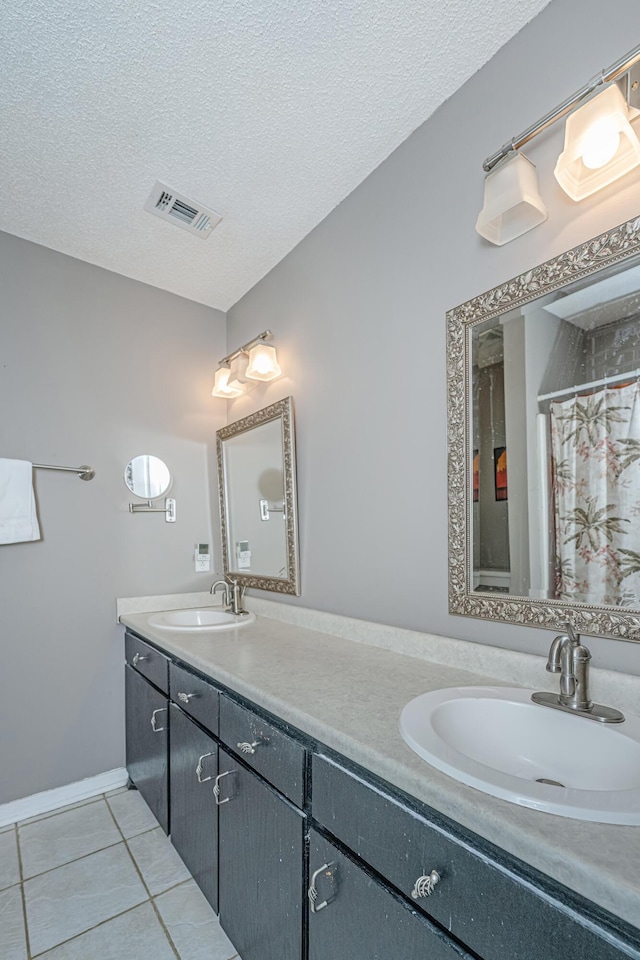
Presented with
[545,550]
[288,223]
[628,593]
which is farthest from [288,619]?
[288,223]

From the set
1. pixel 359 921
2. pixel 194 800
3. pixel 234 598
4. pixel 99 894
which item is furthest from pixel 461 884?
pixel 234 598

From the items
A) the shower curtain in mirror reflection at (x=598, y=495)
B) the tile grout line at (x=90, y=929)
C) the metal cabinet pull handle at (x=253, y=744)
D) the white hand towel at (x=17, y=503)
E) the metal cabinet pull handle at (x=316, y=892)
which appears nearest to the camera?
the metal cabinet pull handle at (x=316, y=892)

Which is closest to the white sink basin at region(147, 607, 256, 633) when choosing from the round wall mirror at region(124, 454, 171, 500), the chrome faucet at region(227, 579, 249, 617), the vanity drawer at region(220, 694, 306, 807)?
the chrome faucet at region(227, 579, 249, 617)

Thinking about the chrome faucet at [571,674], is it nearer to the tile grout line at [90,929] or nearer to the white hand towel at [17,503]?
the tile grout line at [90,929]

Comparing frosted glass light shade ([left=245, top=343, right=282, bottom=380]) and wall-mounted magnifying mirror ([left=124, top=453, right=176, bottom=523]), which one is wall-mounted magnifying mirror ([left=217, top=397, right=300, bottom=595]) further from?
wall-mounted magnifying mirror ([left=124, top=453, right=176, bottom=523])

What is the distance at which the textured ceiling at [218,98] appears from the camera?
1189 millimetres

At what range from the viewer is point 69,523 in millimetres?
2076

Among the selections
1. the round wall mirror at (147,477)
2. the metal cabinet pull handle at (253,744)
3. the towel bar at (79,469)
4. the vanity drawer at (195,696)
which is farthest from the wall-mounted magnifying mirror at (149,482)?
the metal cabinet pull handle at (253,744)

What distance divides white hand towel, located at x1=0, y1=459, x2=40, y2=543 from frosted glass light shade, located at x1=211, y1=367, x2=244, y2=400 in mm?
955

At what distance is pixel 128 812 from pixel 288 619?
102 cm

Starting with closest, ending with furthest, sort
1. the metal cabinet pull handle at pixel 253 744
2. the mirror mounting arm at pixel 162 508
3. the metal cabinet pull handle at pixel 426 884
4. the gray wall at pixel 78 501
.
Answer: the metal cabinet pull handle at pixel 426 884 → the metal cabinet pull handle at pixel 253 744 → the gray wall at pixel 78 501 → the mirror mounting arm at pixel 162 508

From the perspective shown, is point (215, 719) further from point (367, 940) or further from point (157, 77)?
point (157, 77)

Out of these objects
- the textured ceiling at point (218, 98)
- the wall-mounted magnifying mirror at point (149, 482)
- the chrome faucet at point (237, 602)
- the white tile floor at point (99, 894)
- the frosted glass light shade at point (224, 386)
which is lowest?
the white tile floor at point (99, 894)

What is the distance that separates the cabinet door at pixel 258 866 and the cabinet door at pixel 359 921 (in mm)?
66
